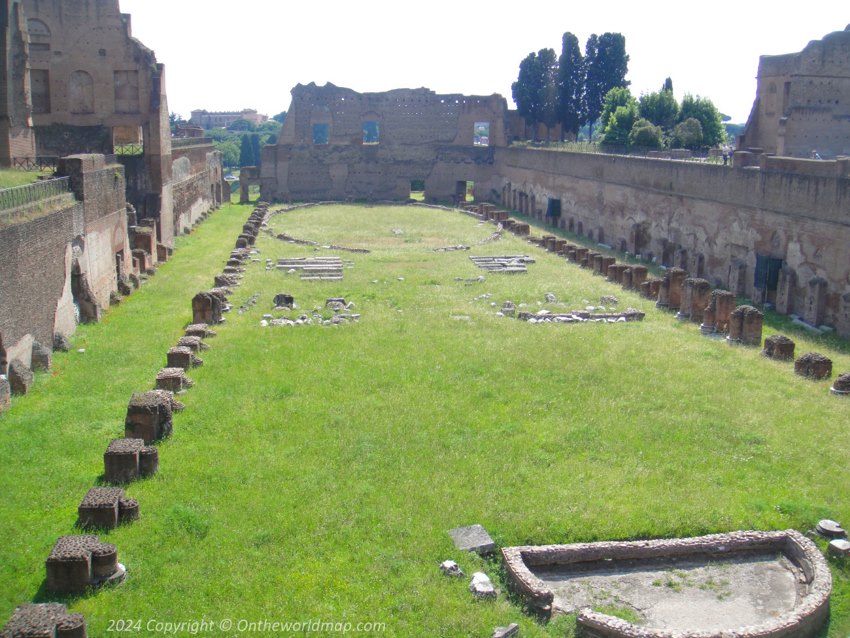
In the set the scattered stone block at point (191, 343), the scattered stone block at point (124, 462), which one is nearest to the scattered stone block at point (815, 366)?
the scattered stone block at point (191, 343)

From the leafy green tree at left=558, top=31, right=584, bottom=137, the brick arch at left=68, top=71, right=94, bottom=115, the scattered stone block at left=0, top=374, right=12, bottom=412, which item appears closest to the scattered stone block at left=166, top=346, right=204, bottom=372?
the scattered stone block at left=0, top=374, right=12, bottom=412

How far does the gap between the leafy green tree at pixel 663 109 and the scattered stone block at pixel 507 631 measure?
1477 inches

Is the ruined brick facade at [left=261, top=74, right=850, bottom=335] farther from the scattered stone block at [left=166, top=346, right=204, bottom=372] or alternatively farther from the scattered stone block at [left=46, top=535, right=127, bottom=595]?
the scattered stone block at [left=46, top=535, right=127, bottom=595]

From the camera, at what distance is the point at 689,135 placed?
36.0m

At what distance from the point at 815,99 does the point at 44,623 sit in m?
31.9

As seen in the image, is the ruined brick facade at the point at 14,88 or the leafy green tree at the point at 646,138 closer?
the ruined brick facade at the point at 14,88

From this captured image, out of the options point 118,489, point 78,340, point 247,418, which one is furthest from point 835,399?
point 78,340

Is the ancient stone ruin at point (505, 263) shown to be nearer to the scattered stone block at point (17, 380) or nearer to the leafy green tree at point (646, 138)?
the leafy green tree at point (646, 138)

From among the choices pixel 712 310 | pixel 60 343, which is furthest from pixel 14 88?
pixel 712 310

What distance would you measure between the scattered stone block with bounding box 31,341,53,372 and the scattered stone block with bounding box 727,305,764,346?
12117mm

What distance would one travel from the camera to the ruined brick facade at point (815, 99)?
101 ft

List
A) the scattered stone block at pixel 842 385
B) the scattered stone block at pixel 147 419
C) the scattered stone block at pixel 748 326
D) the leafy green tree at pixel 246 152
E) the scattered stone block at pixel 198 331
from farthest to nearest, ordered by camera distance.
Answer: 1. the leafy green tree at pixel 246 152
2. the scattered stone block at pixel 748 326
3. the scattered stone block at pixel 198 331
4. the scattered stone block at pixel 842 385
5. the scattered stone block at pixel 147 419

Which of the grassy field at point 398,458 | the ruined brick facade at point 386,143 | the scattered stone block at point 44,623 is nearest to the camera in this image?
the scattered stone block at point 44,623

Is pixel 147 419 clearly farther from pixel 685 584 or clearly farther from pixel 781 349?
pixel 781 349
